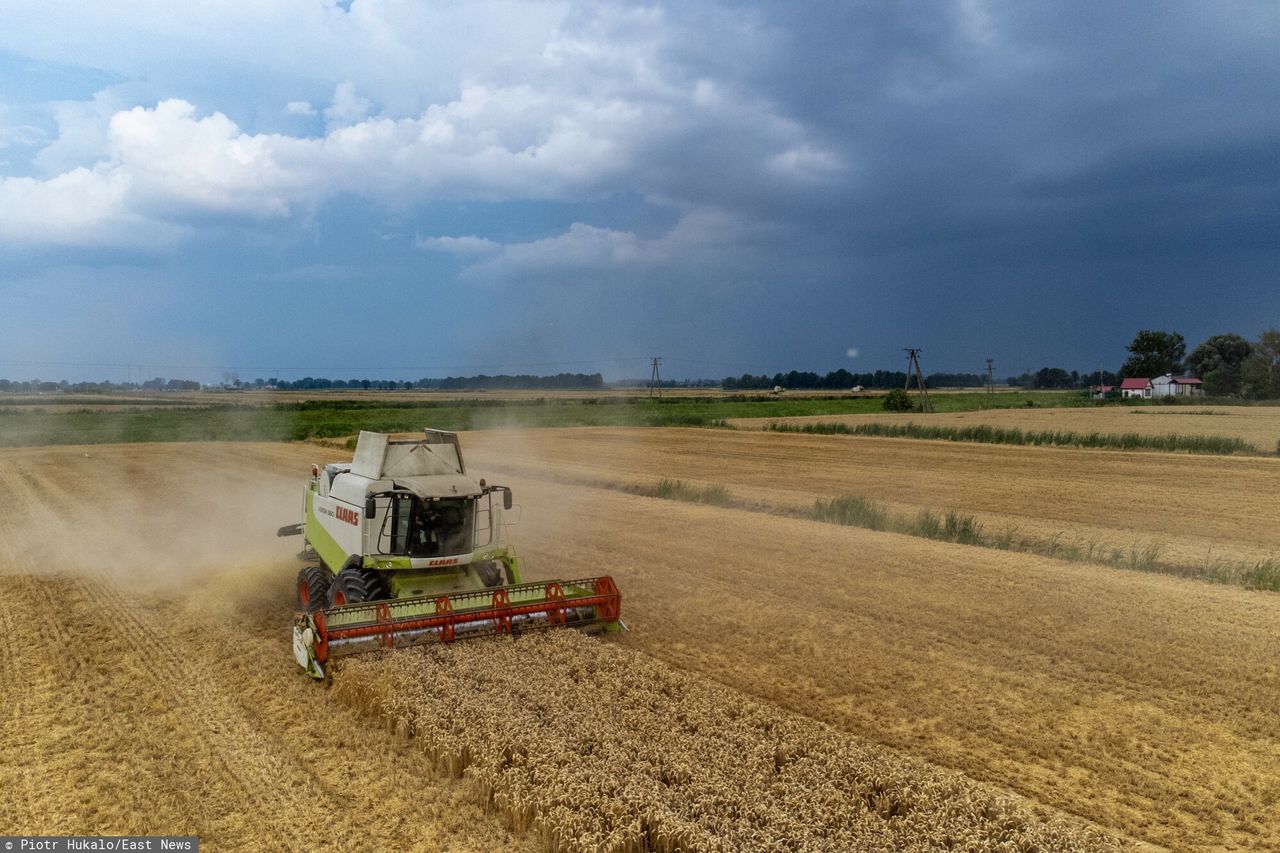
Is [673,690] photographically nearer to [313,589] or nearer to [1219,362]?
[313,589]

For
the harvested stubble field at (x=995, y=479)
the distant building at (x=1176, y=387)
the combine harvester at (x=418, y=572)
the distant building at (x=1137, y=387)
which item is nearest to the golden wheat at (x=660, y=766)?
the combine harvester at (x=418, y=572)

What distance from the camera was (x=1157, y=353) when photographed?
14712cm

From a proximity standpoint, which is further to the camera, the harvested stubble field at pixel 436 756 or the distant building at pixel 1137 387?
the distant building at pixel 1137 387

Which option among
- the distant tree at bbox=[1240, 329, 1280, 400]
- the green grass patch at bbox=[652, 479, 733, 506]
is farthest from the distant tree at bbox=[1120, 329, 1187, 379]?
the green grass patch at bbox=[652, 479, 733, 506]

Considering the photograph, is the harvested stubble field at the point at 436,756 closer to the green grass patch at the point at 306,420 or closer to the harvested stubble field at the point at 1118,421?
the harvested stubble field at the point at 1118,421

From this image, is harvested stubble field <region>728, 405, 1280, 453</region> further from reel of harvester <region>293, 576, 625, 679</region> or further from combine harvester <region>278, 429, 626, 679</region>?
combine harvester <region>278, 429, 626, 679</region>

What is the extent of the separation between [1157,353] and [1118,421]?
351 feet

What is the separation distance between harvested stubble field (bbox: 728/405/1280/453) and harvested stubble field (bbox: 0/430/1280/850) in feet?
106

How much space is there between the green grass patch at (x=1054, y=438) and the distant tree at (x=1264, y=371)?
192ft

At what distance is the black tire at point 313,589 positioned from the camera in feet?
38.9

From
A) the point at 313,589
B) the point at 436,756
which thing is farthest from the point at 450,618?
the point at 313,589

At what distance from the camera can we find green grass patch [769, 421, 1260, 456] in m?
37.9

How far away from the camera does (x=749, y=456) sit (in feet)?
127

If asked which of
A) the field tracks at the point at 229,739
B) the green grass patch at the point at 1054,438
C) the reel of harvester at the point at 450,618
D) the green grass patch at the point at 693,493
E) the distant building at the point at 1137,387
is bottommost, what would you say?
the field tracks at the point at 229,739
